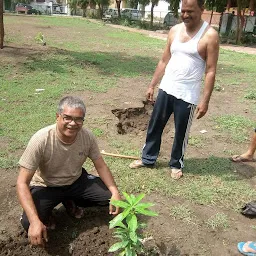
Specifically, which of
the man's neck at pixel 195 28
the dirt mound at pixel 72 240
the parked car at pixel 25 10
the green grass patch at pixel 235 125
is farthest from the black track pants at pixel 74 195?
the parked car at pixel 25 10

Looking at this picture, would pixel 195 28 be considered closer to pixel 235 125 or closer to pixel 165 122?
pixel 165 122

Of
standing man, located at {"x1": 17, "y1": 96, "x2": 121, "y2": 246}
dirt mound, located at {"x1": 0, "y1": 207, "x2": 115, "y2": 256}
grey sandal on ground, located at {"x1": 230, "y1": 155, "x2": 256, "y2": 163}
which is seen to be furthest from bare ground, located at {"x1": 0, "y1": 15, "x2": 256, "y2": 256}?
grey sandal on ground, located at {"x1": 230, "y1": 155, "x2": 256, "y2": 163}

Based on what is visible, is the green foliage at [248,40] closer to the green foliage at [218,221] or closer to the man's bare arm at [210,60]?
the man's bare arm at [210,60]

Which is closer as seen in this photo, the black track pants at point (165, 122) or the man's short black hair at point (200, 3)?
the man's short black hair at point (200, 3)

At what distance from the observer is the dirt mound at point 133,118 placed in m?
5.19

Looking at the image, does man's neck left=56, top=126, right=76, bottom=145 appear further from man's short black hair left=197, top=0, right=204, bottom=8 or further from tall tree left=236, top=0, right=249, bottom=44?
tall tree left=236, top=0, right=249, bottom=44

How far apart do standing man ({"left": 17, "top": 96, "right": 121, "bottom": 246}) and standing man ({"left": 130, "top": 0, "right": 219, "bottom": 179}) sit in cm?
106

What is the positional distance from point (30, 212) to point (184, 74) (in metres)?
1.97

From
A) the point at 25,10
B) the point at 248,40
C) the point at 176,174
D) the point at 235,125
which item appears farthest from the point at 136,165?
the point at 25,10

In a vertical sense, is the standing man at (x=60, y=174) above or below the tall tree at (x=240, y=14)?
below

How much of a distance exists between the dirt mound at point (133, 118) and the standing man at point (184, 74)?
1475 millimetres

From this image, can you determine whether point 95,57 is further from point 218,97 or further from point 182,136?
point 182,136

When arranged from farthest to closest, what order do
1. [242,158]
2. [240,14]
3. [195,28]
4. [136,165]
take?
1. [240,14]
2. [242,158]
3. [136,165]
4. [195,28]

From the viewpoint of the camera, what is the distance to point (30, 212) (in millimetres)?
2311
